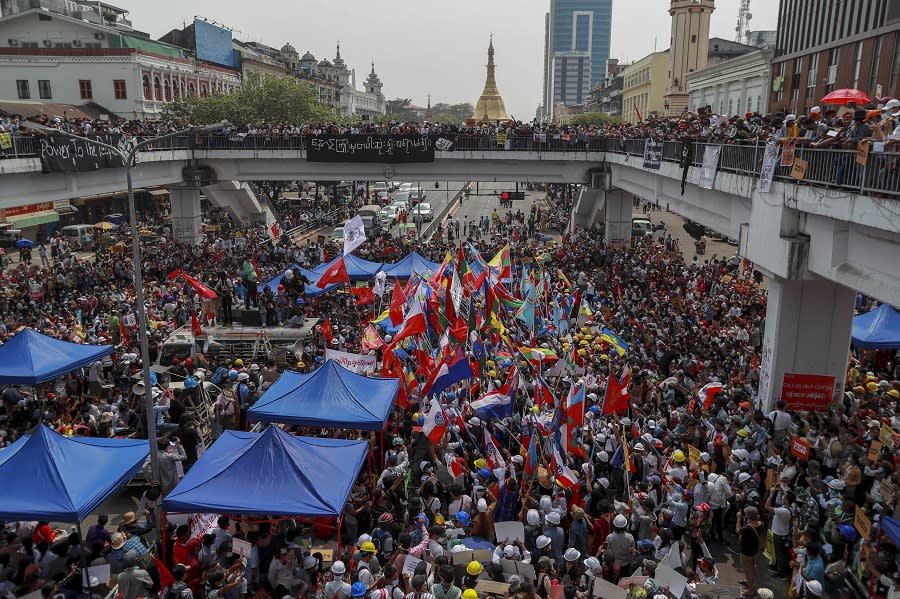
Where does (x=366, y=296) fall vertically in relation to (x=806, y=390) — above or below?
above

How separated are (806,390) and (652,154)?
38.2 ft

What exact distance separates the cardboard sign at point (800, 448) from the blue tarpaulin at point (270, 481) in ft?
22.1

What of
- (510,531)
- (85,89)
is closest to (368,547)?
(510,531)

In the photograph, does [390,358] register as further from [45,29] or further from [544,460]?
[45,29]

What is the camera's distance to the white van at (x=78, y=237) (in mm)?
37188

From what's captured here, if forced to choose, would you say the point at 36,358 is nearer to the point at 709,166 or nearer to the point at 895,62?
the point at 709,166

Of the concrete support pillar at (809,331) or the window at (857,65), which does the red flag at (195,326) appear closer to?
the concrete support pillar at (809,331)

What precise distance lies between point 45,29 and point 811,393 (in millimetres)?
55896

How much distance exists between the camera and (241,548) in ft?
28.3

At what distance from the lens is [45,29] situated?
50812mm

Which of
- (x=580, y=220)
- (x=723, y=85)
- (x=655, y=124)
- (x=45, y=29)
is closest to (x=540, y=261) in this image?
(x=655, y=124)

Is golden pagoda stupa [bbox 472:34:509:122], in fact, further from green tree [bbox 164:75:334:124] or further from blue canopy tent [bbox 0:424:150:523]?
blue canopy tent [bbox 0:424:150:523]

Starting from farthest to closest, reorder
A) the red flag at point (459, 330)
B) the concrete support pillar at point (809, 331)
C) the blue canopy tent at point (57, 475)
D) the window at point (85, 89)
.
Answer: the window at point (85, 89)
the red flag at point (459, 330)
the concrete support pillar at point (809, 331)
the blue canopy tent at point (57, 475)

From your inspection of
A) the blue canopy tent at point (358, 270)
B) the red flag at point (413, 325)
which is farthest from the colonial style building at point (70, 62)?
the red flag at point (413, 325)
